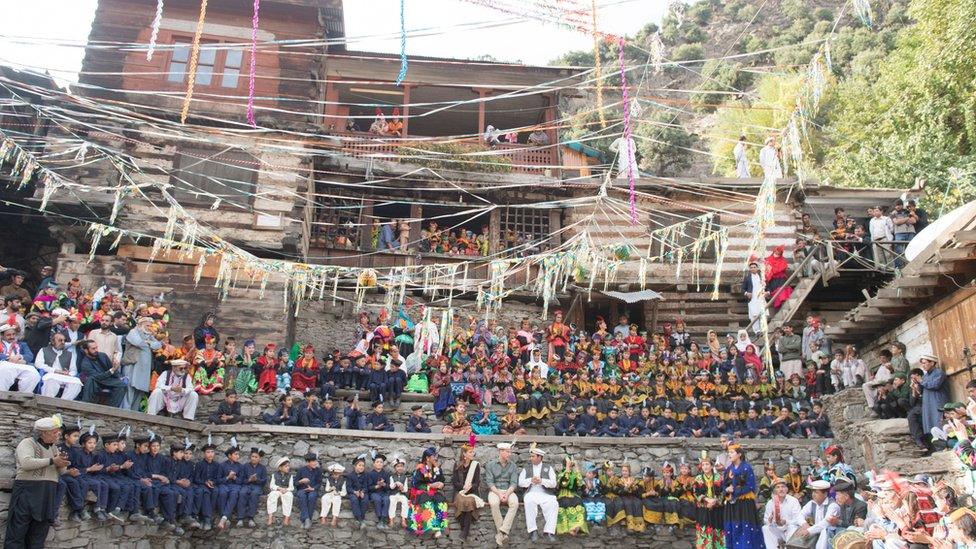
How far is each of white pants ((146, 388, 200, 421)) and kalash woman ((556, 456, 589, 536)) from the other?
21.8 feet

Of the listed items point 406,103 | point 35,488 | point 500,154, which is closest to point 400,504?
point 35,488

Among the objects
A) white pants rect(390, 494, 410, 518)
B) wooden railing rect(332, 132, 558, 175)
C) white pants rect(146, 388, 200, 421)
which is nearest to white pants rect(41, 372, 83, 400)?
white pants rect(146, 388, 200, 421)

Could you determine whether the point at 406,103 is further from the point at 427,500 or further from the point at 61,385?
the point at 61,385

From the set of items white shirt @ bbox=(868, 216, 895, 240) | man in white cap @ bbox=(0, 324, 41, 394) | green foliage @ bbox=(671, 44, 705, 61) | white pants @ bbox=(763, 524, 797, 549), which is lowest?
white pants @ bbox=(763, 524, 797, 549)

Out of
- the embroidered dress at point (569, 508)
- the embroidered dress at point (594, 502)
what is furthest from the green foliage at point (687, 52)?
the embroidered dress at point (569, 508)

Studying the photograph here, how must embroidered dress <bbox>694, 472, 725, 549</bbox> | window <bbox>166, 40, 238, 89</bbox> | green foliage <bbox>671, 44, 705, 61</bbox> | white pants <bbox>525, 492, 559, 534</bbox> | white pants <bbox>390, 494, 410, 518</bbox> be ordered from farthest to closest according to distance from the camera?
green foliage <bbox>671, 44, 705, 61</bbox> < window <bbox>166, 40, 238, 89</bbox> < white pants <bbox>525, 492, 559, 534</bbox> < white pants <bbox>390, 494, 410, 518</bbox> < embroidered dress <bbox>694, 472, 725, 549</bbox>

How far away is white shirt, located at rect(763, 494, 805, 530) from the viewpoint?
12594 mm

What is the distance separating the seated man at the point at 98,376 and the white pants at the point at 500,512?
6.44 meters

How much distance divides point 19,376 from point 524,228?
45.0 ft

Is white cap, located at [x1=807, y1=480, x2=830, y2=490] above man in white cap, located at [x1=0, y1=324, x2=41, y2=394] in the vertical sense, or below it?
below

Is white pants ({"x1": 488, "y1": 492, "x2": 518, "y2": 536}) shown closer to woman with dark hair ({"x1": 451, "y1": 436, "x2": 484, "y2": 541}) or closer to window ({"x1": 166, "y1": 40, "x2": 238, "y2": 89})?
woman with dark hair ({"x1": 451, "y1": 436, "x2": 484, "y2": 541})

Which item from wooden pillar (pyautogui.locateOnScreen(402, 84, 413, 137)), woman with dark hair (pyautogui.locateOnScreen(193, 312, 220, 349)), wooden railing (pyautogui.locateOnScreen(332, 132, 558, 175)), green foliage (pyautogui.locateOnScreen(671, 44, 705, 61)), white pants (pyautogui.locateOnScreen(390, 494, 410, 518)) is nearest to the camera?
white pants (pyautogui.locateOnScreen(390, 494, 410, 518))

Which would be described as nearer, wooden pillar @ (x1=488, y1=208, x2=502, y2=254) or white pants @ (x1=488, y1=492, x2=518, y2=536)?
white pants @ (x1=488, y1=492, x2=518, y2=536)

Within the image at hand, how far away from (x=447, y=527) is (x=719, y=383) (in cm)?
663
